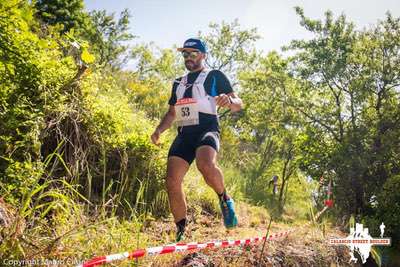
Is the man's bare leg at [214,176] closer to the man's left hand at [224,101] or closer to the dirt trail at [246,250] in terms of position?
the dirt trail at [246,250]

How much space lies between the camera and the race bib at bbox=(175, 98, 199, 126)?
4039 millimetres

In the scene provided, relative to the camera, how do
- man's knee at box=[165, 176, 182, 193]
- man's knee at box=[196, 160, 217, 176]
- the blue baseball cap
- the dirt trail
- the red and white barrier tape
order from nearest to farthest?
the red and white barrier tape, the dirt trail, man's knee at box=[196, 160, 217, 176], man's knee at box=[165, 176, 182, 193], the blue baseball cap

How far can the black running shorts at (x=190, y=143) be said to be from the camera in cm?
390

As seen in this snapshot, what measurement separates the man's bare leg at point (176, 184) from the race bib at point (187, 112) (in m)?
0.42

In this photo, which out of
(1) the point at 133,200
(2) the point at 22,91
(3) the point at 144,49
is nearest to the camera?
(2) the point at 22,91

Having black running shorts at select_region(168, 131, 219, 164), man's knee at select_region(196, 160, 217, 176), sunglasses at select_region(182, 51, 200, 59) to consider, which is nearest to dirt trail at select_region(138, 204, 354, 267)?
man's knee at select_region(196, 160, 217, 176)

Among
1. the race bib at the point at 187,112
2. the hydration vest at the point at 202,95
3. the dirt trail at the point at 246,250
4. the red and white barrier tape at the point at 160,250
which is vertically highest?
the hydration vest at the point at 202,95

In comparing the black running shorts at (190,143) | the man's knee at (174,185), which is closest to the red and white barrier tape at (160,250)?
the man's knee at (174,185)

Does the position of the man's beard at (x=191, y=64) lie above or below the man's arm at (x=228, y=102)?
above

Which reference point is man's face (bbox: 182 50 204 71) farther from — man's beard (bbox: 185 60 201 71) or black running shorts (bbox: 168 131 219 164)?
black running shorts (bbox: 168 131 219 164)

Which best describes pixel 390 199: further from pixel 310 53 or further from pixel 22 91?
pixel 22 91

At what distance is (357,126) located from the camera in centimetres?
1353

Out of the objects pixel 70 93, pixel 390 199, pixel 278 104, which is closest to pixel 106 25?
pixel 278 104

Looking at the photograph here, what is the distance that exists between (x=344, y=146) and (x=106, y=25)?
2096 centimetres
